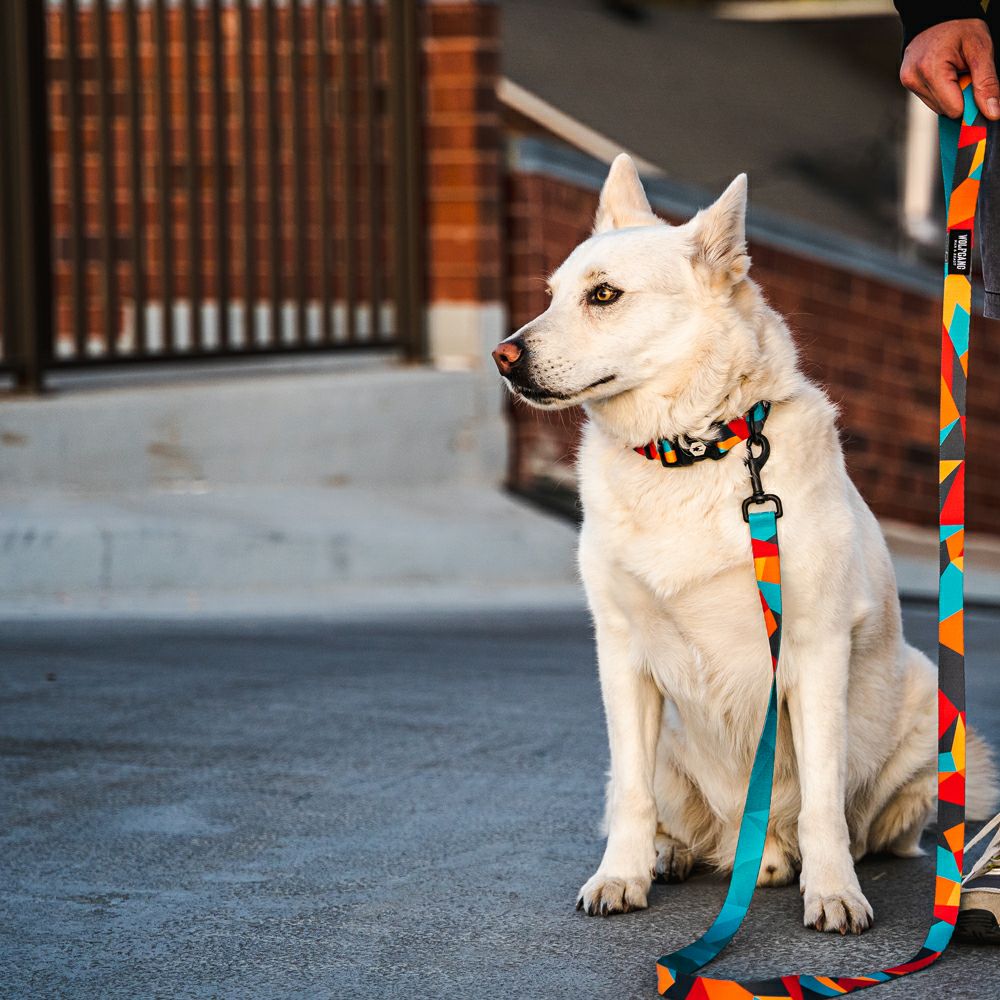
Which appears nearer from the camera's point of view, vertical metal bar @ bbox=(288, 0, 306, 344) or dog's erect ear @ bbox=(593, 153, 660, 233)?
dog's erect ear @ bbox=(593, 153, 660, 233)

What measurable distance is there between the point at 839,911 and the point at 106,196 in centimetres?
551

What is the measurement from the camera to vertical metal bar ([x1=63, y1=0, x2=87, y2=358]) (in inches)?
283

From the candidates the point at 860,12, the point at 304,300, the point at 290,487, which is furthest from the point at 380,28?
the point at 860,12

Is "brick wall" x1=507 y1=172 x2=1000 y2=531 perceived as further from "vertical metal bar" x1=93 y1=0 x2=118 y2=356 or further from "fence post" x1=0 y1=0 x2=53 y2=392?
"fence post" x1=0 y1=0 x2=53 y2=392

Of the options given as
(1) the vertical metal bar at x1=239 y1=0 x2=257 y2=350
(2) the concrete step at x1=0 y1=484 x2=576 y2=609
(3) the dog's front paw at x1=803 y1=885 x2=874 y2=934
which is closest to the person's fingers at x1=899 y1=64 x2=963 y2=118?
(3) the dog's front paw at x1=803 y1=885 x2=874 y2=934

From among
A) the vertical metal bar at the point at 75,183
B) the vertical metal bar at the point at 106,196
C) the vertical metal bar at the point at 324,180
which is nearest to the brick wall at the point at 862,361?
the vertical metal bar at the point at 324,180

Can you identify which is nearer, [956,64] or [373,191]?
[956,64]

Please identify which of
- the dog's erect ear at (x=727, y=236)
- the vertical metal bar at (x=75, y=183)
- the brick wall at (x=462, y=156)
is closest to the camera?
the dog's erect ear at (x=727, y=236)

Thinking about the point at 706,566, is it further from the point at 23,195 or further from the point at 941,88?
the point at 23,195

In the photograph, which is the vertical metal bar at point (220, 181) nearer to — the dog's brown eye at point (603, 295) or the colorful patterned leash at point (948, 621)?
the dog's brown eye at point (603, 295)

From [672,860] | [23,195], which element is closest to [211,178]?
[23,195]

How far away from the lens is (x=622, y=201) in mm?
3586

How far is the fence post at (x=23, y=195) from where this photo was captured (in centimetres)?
702

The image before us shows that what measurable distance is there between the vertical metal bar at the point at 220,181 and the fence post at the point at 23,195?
840 mm
